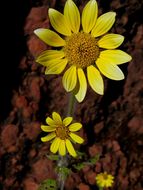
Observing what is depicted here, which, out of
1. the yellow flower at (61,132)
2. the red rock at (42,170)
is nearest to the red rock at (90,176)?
the red rock at (42,170)

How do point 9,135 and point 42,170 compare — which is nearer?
point 9,135

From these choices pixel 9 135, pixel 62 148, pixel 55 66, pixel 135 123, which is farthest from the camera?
pixel 135 123

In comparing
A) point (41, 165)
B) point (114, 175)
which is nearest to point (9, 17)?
point (41, 165)

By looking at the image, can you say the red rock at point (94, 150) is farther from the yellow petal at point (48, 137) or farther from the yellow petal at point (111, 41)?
the yellow petal at point (111, 41)

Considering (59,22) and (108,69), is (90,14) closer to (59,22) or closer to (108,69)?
(59,22)

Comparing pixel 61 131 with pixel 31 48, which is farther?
pixel 31 48

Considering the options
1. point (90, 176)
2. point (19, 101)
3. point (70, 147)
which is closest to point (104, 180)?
point (90, 176)

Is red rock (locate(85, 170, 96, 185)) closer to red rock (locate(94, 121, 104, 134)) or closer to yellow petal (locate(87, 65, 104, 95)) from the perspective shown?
red rock (locate(94, 121, 104, 134))

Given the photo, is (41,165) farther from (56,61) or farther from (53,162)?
(56,61)
